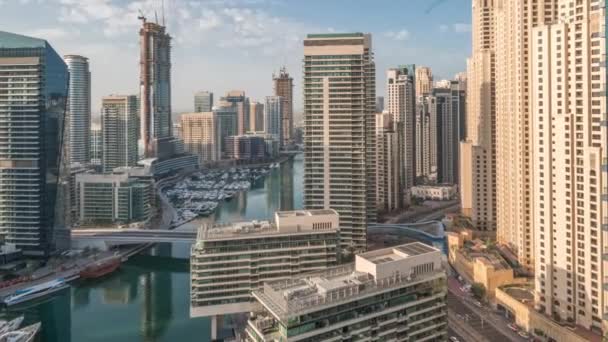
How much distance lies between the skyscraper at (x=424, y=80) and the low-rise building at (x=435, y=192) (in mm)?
16166

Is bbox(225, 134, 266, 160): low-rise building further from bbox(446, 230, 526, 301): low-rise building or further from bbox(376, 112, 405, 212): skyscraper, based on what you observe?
bbox(446, 230, 526, 301): low-rise building

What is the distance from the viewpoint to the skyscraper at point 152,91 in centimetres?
5994

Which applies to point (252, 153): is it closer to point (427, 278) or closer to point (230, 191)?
point (230, 191)

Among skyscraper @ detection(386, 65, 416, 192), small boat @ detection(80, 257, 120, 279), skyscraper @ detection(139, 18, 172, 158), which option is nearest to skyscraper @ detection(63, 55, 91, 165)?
skyscraper @ detection(139, 18, 172, 158)

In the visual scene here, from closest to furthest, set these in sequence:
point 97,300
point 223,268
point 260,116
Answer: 1. point 223,268
2. point 97,300
3. point 260,116

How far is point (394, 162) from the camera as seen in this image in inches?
1400

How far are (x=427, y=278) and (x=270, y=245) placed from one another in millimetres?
5897

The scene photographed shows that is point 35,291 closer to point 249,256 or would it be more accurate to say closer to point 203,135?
point 249,256

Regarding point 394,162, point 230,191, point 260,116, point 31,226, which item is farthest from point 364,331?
point 260,116

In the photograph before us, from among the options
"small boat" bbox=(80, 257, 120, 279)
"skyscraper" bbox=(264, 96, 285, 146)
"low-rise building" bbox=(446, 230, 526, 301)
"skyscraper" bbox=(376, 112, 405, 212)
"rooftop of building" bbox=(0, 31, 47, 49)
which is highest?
"skyscraper" bbox=(264, 96, 285, 146)

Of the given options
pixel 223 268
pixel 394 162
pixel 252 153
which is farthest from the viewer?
pixel 252 153

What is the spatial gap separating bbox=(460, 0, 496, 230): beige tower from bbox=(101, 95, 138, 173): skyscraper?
32.2 m

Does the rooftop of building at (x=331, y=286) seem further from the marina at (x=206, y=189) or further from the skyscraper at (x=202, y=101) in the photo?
the skyscraper at (x=202, y=101)

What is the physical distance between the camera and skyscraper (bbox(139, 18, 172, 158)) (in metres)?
59.9
